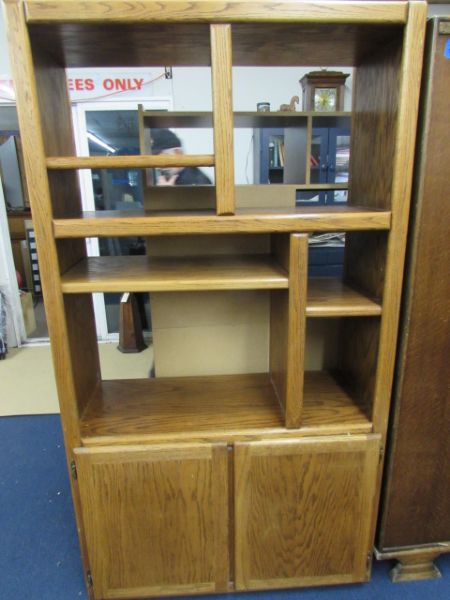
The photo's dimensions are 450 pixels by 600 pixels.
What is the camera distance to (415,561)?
134cm

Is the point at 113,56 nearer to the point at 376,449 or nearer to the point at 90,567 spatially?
the point at 376,449

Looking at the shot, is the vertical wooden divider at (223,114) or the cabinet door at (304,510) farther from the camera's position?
the cabinet door at (304,510)

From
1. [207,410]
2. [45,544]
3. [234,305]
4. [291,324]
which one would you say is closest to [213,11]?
[291,324]

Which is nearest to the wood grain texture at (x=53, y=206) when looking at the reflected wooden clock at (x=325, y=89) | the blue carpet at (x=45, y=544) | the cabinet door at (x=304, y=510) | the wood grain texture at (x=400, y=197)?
A: the blue carpet at (x=45, y=544)

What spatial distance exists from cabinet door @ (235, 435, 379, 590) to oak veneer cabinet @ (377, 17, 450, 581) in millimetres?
103

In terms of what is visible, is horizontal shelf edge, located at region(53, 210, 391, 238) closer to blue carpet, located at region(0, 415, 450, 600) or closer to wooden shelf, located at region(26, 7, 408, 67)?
wooden shelf, located at region(26, 7, 408, 67)

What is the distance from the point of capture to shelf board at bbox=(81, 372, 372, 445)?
1148 mm

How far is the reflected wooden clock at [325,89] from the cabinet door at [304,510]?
92.1 inches

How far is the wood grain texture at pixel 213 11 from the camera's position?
85cm

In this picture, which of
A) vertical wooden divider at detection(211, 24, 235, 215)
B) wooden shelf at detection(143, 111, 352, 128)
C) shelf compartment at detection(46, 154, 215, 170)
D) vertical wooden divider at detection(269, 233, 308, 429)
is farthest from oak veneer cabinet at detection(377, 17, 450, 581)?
wooden shelf at detection(143, 111, 352, 128)

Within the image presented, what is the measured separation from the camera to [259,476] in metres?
1.15

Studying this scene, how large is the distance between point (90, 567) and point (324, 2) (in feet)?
5.33

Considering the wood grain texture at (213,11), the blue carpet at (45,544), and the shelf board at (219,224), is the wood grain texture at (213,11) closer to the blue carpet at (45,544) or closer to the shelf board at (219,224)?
the shelf board at (219,224)

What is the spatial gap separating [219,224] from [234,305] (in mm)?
466
